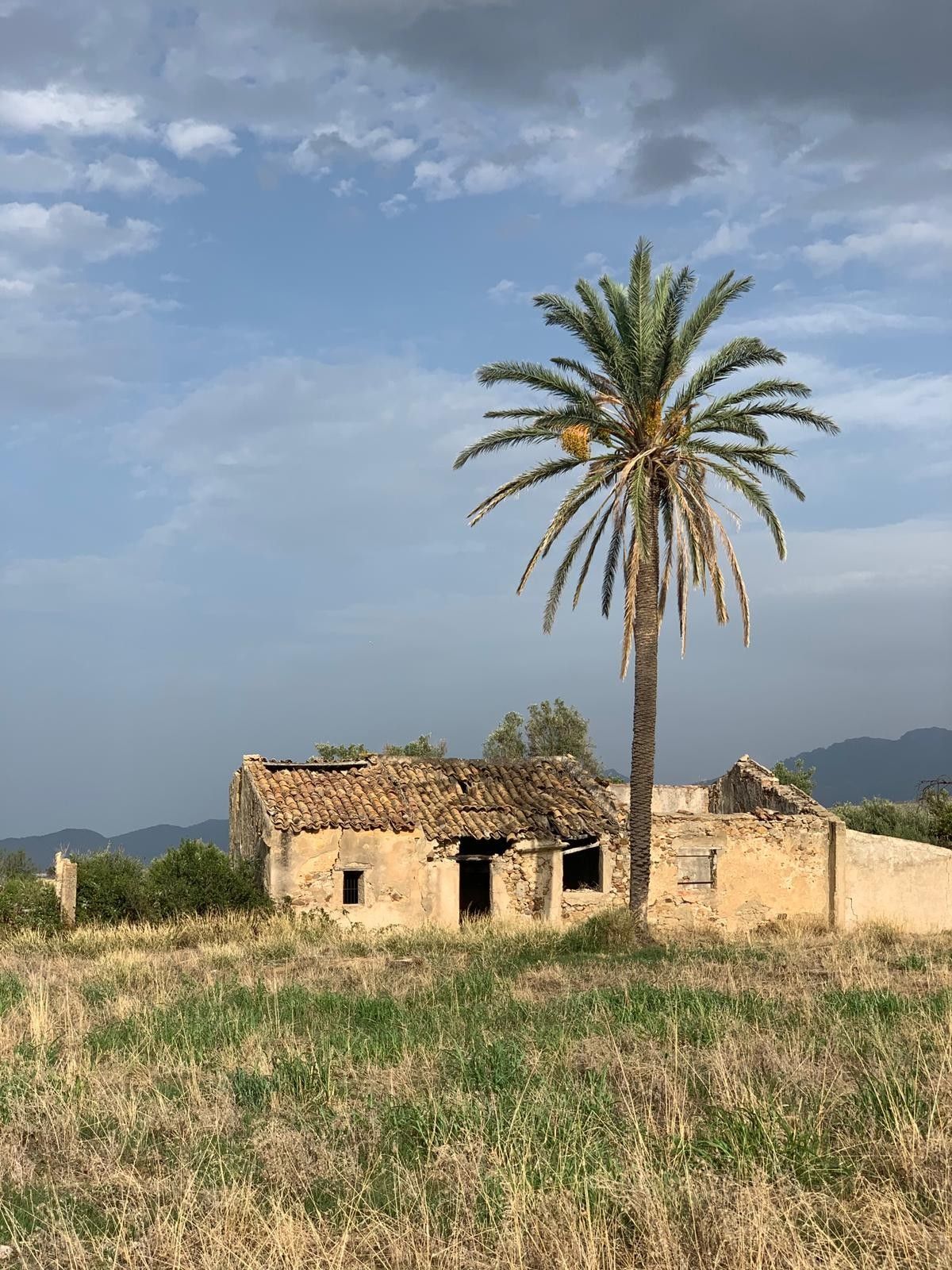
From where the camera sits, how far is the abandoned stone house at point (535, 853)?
26734 millimetres

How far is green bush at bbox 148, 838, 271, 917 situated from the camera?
83.9ft

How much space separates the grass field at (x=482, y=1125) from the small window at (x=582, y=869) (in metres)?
14.6

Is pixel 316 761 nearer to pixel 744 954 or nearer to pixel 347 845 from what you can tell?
pixel 347 845

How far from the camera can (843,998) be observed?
12.1 m

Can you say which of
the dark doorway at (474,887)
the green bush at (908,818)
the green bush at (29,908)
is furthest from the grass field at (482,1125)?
the green bush at (908,818)

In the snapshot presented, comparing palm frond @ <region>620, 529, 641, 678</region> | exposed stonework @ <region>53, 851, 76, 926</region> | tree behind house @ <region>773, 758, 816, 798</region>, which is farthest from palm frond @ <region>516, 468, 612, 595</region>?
tree behind house @ <region>773, 758, 816, 798</region>

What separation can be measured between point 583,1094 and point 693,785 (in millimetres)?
28747

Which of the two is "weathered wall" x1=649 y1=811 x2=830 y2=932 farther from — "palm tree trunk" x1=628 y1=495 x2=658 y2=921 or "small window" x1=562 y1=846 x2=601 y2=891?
"palm tree trunk" x1=628 y1=495 x2=658 y2=921

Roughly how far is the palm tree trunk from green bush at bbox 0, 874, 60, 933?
1279 centimetres

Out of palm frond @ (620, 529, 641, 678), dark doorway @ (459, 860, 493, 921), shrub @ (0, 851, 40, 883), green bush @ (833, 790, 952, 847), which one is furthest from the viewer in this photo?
shrub @ (0, 851, 40, 883)

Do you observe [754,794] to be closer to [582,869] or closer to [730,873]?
[730,873]

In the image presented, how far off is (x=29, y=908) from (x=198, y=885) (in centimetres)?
372

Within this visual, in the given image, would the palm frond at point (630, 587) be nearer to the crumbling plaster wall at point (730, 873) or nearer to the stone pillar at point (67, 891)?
the crumbling plaster wall at point (730, 873)

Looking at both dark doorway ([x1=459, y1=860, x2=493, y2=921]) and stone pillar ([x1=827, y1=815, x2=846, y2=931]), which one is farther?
dark doorway ([x1=459, y1=860, x2=493, y2=921])
